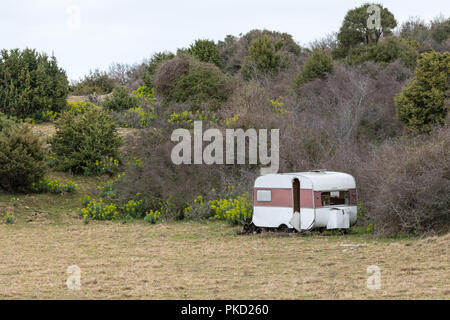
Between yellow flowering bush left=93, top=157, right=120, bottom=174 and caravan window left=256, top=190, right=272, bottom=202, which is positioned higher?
yellow flowering bush left=93, top=157, right=120, bottom=174

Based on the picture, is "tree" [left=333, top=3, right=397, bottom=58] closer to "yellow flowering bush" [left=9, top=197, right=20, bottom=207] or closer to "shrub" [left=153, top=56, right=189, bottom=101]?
"shrub" [left=153, top=56, right=189, bottom=101]

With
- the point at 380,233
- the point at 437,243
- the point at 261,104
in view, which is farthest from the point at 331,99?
the point at 437,243

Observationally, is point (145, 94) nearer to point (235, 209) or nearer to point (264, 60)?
point (264, 60)

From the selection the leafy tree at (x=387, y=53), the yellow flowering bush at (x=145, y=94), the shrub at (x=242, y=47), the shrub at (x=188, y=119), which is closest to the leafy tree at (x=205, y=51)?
the shrub at (x=242, y=47)

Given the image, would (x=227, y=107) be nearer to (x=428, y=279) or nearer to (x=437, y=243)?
(x=437, y=243)

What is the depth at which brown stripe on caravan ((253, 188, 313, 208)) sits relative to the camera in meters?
15.9

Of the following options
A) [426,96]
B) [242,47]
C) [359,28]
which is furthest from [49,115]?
[242,47]

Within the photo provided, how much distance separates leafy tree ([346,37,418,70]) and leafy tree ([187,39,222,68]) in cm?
952

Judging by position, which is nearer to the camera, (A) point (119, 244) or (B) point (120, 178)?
(A) point (119, 244)

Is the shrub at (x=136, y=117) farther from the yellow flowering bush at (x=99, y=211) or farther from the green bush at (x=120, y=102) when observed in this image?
the yellow flowering bush at (x=99, y=211)

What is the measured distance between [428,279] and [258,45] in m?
34.3

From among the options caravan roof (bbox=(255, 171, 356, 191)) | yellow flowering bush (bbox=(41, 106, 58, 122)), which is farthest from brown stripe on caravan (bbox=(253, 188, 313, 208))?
yellow flowering bush (bbox=(41, 106, 58, 122))

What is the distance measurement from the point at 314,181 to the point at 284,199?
1017 mm

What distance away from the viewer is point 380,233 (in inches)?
605
